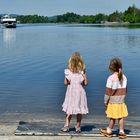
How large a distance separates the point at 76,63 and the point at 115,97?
1.07m

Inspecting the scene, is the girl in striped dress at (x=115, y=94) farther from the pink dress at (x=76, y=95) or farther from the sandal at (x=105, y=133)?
the pink dress at (x=76, y=95)

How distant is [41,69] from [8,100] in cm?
1002

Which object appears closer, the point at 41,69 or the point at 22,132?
the point at 22,132

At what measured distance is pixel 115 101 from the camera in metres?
8.73

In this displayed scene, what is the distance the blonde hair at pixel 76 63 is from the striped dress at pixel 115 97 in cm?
67

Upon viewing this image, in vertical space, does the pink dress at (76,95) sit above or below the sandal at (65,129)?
above

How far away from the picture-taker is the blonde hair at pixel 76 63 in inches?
348

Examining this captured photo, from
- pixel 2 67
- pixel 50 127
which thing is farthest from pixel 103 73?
pixel 50 127

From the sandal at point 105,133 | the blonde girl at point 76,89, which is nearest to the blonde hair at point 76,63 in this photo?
the blonde girl at point 76,89

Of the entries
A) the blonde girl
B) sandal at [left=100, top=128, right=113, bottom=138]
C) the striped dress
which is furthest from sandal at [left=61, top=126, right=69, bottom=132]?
the striped dress

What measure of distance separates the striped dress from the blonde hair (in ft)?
2.18

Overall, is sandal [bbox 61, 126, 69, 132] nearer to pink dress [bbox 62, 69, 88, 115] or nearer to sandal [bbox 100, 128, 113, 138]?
pink dress [bbox 62, 69, 88, 115]

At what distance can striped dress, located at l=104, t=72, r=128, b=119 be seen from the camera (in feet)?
28.5

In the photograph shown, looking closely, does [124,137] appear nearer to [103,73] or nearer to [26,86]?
[26,86]
